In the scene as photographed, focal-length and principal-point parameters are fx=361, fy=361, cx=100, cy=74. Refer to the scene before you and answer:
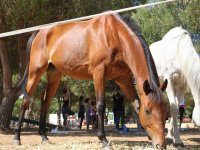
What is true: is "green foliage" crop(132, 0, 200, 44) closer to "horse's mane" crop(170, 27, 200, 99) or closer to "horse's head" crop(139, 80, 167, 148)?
"horse's mane" crop(170, 27, 200, 99)

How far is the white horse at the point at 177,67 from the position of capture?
266 inches

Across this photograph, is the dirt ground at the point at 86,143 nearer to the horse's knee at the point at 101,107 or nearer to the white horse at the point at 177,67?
the horse's knee at the point at 101,107

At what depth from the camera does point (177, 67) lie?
7.36 meters

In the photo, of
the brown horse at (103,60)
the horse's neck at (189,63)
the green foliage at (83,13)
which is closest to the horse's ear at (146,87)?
the brown horse at (103,60)

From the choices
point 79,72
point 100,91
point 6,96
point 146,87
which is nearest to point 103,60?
point 100,91

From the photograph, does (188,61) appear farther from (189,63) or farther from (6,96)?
(6,96)

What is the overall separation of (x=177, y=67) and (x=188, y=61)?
19.3 inches

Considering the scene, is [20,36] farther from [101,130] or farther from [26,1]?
[101,130]

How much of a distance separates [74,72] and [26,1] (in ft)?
17.2

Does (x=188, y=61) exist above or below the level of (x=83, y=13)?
below

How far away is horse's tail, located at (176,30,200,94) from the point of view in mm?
6598

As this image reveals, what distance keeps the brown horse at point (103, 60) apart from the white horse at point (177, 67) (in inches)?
43.7

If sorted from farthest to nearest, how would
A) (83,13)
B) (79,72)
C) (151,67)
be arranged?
(83,13) < (79,72) < (151,67)

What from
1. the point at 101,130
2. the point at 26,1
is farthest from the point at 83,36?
the point at 26,1
